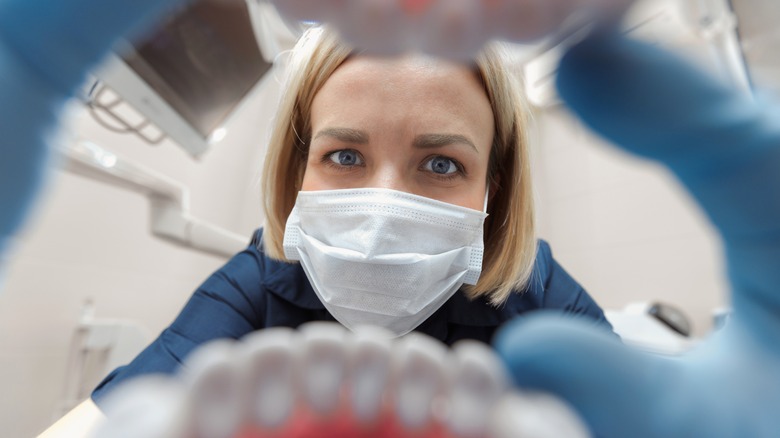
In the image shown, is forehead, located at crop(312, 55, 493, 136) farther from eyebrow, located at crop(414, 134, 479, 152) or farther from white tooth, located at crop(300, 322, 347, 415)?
white tooth, located at crop(300, 322, 347, 415)

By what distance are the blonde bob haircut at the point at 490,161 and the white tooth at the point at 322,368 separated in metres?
0.57

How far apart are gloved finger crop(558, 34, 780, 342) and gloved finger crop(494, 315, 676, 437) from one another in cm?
7

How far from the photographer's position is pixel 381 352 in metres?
0.17

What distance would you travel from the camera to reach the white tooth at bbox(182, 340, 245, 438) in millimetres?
151

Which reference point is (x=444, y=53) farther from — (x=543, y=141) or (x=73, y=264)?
(x=543, y=141)

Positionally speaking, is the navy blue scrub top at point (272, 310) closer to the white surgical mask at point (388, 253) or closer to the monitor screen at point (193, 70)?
the white surgical mask at point (388, 253)

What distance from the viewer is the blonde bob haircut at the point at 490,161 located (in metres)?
0.69

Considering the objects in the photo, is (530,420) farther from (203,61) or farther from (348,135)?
(203,61)

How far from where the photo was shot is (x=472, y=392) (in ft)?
0.55

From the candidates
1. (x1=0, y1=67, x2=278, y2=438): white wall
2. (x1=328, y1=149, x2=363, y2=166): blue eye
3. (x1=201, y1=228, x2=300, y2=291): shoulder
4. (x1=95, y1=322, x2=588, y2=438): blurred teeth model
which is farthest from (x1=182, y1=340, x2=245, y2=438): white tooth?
(x1=0, y1=67, x2=278, y2=438): white wall

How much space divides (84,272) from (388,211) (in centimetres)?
111

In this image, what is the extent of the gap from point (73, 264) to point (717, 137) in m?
1.44

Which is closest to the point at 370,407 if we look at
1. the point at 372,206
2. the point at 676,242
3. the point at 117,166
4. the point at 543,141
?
the point at 372,206

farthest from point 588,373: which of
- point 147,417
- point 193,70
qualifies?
point 193,70
